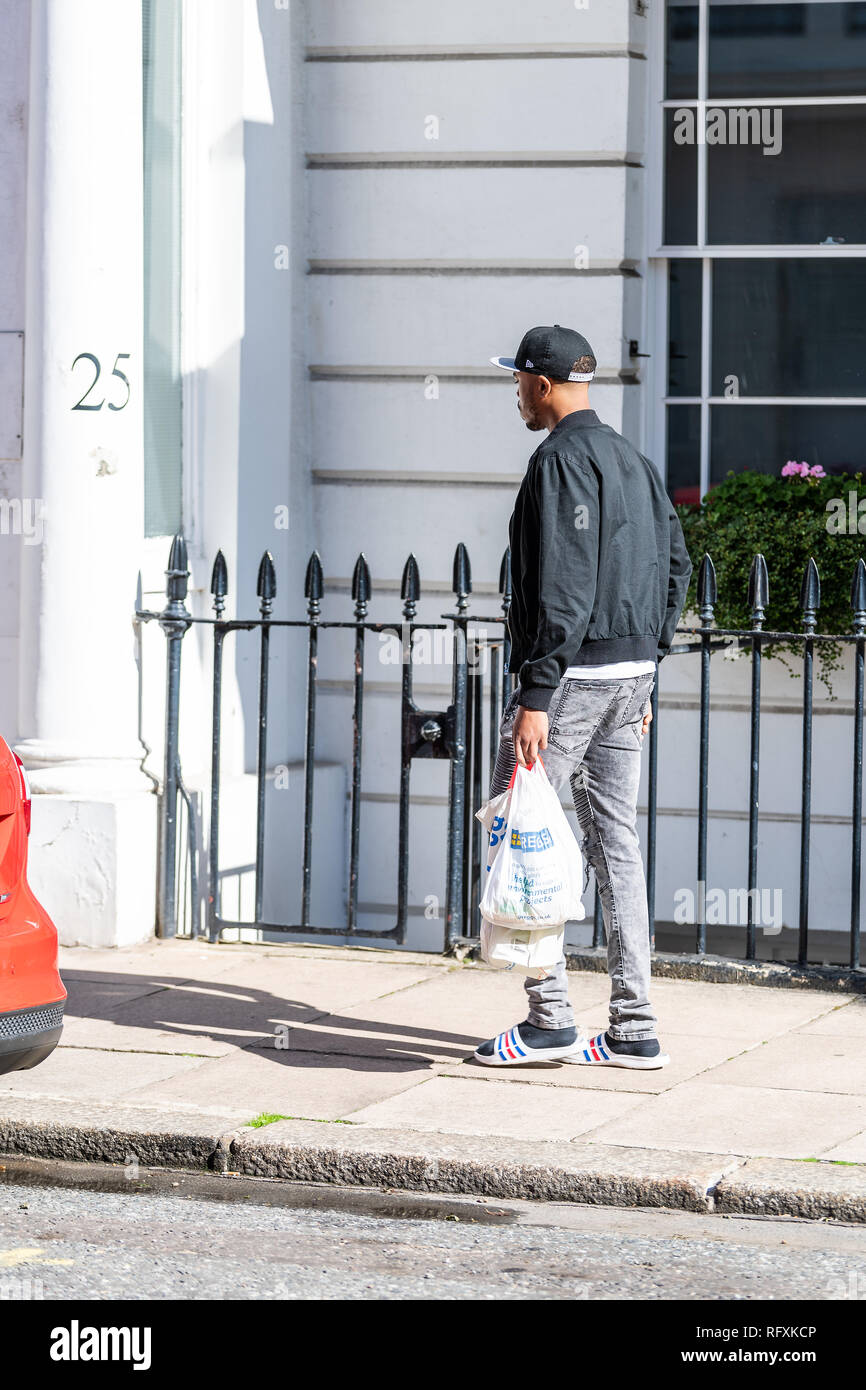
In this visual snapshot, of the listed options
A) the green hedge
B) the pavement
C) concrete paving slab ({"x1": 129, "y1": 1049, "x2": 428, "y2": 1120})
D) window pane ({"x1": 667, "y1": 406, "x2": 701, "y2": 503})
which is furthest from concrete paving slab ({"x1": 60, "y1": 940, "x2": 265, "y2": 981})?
window pane ({"x1": 667, "y1": 406, "x2": 701, "y2": 503})

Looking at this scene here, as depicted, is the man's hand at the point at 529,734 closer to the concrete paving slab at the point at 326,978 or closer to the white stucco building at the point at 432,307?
the concrete paving slab at the point at 326,978

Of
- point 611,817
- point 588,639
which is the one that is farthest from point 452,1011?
point 588,639

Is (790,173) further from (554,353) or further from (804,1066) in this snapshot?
(804,1066)

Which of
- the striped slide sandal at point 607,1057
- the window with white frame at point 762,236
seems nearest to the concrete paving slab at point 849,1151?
the striped slide sandal at point 607,1057

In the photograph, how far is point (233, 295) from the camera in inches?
328

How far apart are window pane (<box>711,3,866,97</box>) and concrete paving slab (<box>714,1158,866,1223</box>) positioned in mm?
5494

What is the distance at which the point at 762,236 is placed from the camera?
28.8 feet

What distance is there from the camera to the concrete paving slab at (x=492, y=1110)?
5.13m

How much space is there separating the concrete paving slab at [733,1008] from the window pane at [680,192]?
3592mm

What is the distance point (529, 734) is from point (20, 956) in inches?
58.6

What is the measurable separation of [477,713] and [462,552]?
771 mm

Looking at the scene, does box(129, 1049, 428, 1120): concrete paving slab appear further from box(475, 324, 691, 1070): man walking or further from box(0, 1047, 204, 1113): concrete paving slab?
box(475, 324, 691, 1070): man walking
